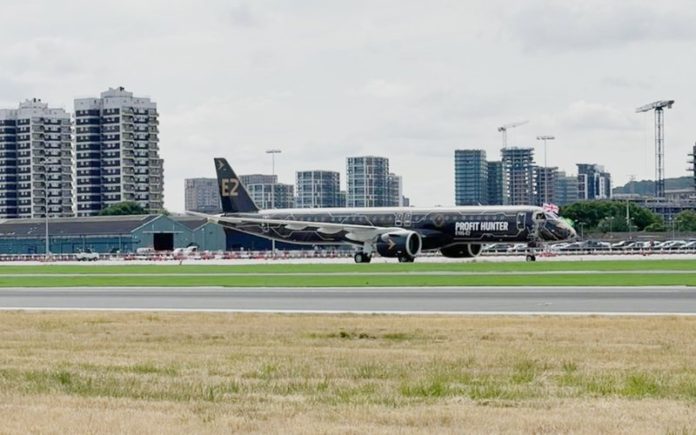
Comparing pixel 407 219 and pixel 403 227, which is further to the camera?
pixel 403 227

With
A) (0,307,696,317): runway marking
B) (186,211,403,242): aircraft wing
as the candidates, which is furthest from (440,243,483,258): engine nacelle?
(0,307,696,317): runway marking

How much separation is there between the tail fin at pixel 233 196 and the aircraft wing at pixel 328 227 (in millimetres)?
2368

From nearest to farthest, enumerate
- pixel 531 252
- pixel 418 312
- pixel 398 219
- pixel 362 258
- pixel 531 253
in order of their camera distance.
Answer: pixel 418 312 < pixel 531 253 < pixel 531 252 < pixel 362 258 < pixel 398 219

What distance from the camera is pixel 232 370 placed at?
17500 mm

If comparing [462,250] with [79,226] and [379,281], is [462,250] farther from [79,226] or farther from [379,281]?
[79,226]

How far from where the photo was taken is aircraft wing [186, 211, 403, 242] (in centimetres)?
8125

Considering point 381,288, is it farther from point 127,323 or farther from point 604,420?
point 604,420

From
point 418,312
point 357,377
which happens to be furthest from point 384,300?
point 357,377

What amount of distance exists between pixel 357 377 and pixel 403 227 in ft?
210

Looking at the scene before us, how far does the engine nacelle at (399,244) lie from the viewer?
252 feet

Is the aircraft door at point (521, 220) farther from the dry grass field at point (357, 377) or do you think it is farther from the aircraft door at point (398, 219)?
the dry grass field at point (357, 377)

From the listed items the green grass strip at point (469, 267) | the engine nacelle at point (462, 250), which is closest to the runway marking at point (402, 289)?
the green grass strip at point (469, 267)

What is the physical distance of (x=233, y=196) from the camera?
9081cm

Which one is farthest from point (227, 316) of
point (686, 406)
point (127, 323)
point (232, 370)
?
point (686, 406)
